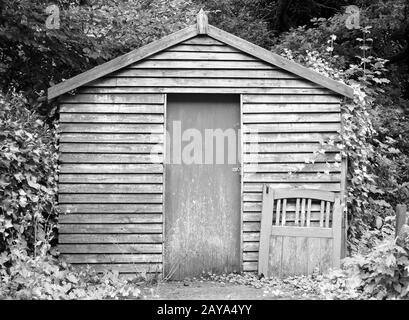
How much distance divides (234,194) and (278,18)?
30.3 feet

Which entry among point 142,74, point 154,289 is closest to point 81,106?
point 142,74

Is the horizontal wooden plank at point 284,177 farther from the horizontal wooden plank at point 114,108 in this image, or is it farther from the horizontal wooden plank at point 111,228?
the horizontal wooden plank at point 114,108

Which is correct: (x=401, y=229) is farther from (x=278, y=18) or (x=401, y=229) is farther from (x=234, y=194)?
(x=278, y=18)

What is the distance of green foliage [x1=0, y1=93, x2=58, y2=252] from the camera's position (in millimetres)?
6332

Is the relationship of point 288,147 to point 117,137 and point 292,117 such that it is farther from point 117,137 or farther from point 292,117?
point 117,137

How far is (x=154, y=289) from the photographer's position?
716 cm

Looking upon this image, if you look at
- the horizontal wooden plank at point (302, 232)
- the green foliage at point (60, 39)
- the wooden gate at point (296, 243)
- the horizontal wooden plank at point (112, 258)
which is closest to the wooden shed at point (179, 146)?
the horizontal wooden plank at point (112, 258)

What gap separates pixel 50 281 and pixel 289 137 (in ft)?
12.6

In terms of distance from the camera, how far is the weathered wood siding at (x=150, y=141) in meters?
7.61

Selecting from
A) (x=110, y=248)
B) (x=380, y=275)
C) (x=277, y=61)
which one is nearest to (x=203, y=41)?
(x=277, y=61)

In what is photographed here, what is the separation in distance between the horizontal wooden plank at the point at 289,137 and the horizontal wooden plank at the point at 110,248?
2054 millimetres

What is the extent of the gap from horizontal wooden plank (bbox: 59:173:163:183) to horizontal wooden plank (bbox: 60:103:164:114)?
92 cm

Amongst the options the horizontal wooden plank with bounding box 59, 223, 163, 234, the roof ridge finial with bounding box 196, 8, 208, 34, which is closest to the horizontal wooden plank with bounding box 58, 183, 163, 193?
the horizontal wooden plank with bounding box 59, 223, 163, 234

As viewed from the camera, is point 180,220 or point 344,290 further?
point 180,220
